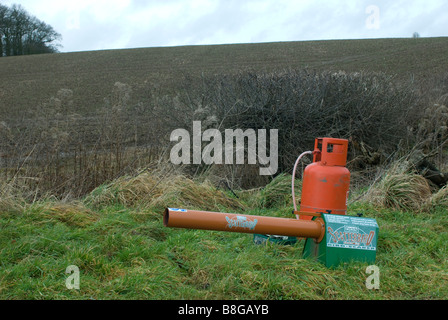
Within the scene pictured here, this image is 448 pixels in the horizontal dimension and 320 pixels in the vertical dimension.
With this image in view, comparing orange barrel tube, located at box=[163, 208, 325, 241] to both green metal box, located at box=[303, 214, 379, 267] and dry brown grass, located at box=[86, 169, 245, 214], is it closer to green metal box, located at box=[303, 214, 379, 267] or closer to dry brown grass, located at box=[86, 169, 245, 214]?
green metal box, located at box=[303, 214, 379, 267]

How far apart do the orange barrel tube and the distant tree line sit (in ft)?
171

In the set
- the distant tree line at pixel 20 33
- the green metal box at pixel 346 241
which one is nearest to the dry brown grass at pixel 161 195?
the green metal box at pixel 346 241

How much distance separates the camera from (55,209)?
4.93 m

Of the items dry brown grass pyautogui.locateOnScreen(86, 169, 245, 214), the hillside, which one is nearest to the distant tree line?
the hillside

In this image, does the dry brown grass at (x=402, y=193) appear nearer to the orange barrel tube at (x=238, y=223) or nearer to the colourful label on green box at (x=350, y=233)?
the colourful label on green box at (x=350, y=233)

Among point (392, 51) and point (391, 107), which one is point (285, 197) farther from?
point (392, 51)

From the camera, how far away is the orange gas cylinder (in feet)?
13.8

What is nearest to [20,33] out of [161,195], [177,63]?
[177,63]

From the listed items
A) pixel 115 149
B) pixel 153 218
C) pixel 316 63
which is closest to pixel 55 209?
pixel 153 218

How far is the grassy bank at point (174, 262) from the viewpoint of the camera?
3.20 meters

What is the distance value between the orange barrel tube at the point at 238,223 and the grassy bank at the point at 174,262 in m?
0.27

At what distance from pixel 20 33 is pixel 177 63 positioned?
86.2 ft

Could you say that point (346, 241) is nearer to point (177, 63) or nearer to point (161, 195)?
point (161, 195)

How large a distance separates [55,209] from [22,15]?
52.7m
